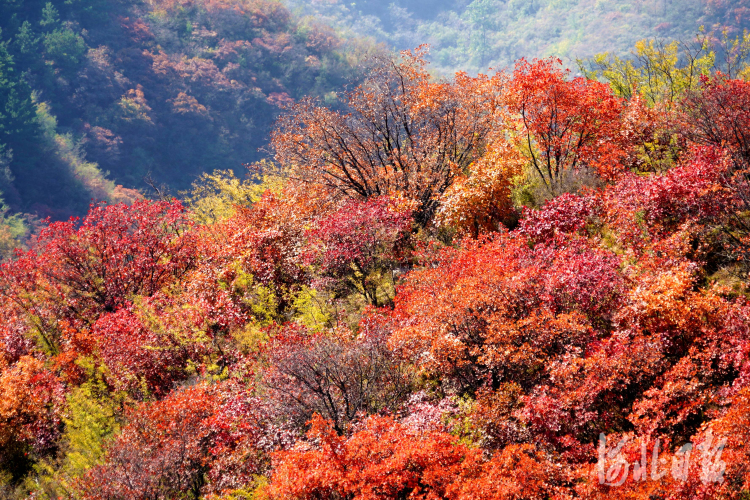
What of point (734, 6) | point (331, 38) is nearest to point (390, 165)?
point (331, 38)

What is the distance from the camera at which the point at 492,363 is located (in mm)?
12891

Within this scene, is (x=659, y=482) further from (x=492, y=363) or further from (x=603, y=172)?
(x=603, y=172)

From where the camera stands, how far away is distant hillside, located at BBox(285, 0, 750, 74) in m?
111

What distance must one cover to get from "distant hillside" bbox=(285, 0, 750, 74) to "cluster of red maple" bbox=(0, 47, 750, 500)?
10208 centimetres

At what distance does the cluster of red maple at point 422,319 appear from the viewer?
33.9 ft

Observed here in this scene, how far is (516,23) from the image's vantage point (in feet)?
497

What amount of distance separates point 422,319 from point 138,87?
99826mm

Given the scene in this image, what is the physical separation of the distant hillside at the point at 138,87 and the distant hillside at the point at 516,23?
1210 inches

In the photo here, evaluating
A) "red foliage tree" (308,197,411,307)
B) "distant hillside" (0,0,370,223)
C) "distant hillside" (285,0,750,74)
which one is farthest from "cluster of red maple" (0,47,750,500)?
"distant hillside" (285,0,750,74)

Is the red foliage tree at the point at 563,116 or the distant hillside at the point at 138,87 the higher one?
the distant hillside at the point at 138,87

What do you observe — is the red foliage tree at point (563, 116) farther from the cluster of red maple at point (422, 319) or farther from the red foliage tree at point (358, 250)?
the red foliage tree at point (358, 250)

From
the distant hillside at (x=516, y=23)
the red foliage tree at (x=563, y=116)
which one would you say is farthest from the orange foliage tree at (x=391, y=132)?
the distant hillside at (x=516, y=23)

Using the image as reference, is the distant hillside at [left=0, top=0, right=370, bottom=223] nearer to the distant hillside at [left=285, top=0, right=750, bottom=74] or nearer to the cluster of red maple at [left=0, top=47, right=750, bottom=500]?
the distant hillside at [left=285, top=0, right=750, bottom=74]

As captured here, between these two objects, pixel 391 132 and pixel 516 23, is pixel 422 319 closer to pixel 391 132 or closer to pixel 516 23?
pixel 391 132
